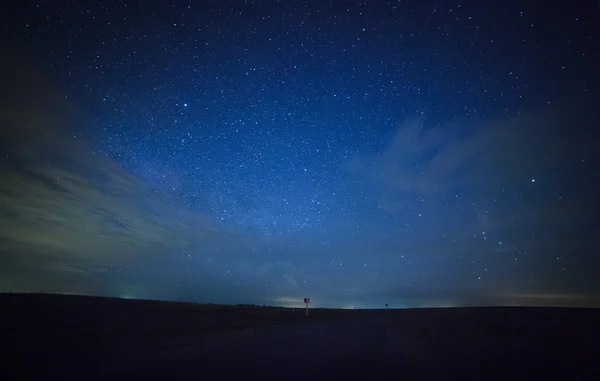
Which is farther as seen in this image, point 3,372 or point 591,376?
point 591,376

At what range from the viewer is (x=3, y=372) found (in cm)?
700

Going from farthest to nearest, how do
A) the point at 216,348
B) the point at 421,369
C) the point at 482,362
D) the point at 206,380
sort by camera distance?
the point at 216,348 < the point at 482,362 < the point at 421,369 < the point at 206,380

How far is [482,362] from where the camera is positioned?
952 centimetres

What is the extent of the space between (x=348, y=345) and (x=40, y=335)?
39.5 feet

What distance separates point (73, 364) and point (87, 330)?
8470mm

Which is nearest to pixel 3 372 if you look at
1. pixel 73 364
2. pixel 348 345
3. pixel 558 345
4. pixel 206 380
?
pixel 73 364

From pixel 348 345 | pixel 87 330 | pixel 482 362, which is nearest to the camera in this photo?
pixel 482 362

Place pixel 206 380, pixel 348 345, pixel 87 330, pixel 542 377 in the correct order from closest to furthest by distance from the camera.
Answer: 1. pixel 206 380
2. pixel 542 377
3. pixel 348 345
4. pixel 87 330

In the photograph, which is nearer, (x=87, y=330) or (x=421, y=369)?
(x=421, y=369)

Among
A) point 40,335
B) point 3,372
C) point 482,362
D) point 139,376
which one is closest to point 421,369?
point 482,362

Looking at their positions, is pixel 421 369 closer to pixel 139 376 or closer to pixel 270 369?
pixel 270 369

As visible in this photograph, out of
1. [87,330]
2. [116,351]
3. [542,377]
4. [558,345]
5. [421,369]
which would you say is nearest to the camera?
[542,377]

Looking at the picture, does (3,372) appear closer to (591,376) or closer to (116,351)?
(116,351)

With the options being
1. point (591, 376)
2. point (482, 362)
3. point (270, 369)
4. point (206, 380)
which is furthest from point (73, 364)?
point (591, 376)
